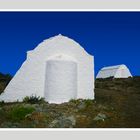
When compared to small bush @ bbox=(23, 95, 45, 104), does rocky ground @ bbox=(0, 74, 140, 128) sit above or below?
below

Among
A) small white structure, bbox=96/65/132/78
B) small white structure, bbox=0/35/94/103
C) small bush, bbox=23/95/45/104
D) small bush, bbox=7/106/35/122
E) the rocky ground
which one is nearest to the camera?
the rocky ground

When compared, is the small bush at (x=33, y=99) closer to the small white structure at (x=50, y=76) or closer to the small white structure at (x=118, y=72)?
the small white structure at (x=50, y=76)

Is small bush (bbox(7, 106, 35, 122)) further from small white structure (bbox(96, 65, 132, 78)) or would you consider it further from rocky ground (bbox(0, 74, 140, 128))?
small white structure (bbox(96, 65, 132, 78))

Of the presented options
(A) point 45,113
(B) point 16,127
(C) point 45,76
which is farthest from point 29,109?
(C) point 45,76

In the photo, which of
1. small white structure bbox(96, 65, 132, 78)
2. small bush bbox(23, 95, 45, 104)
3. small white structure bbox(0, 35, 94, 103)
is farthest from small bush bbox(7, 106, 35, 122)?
small white structure bbox(96, 65, 132, 78)

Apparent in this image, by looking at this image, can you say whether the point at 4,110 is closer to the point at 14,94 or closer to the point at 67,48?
the point at 14,94

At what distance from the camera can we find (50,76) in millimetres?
20031

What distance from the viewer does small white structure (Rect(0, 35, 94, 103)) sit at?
19.9m

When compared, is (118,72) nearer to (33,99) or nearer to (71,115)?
(33,99)

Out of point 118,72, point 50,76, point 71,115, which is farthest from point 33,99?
point 118,72

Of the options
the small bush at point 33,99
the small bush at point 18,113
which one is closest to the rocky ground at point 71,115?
the small bush at point 18,113

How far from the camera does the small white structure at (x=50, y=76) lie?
65.3 feet

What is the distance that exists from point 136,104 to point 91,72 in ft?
10.5

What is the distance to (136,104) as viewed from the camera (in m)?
21.2
